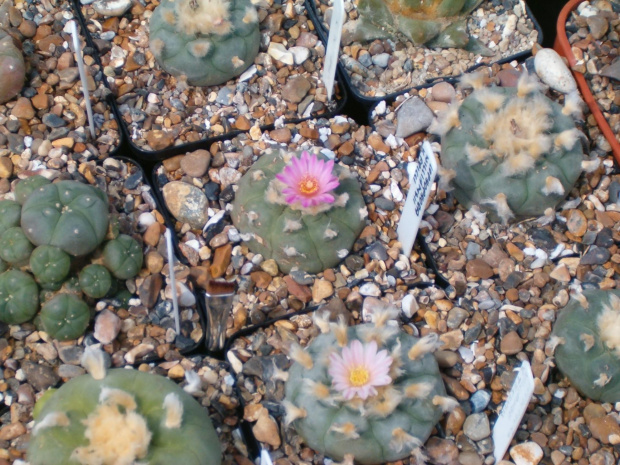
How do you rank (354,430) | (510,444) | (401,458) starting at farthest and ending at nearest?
1. (510,444)
2. (401,458)
3. (354,430)

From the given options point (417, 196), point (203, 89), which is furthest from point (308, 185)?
point (203, 89)

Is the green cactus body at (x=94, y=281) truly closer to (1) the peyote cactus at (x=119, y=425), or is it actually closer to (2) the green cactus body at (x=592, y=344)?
(1) the peyote cactus at (x=119, y=425)

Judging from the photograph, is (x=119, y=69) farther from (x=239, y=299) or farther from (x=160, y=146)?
(x=239, y=299)

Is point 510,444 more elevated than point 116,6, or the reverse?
point 116,6

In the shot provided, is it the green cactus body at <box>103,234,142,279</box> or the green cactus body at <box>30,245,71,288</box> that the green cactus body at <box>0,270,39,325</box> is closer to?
the green cactus body at <box>30,245,71,288</box>

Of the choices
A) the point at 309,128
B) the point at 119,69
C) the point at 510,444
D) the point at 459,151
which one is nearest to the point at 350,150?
the point at 309,128

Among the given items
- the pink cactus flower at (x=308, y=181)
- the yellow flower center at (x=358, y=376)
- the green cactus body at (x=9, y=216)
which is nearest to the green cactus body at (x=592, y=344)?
the yellow flower center at (x=358, y=376)
